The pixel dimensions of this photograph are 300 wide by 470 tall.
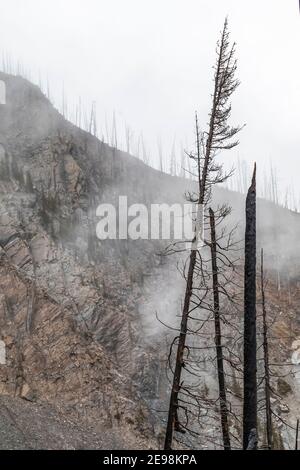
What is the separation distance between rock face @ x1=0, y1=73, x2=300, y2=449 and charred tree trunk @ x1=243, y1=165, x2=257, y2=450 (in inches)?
477

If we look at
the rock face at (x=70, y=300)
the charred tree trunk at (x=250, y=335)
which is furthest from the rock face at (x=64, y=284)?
the charred tree trunk at (x=250, y=335)

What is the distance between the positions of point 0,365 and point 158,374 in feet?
35.6

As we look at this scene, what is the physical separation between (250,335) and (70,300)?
20952mm

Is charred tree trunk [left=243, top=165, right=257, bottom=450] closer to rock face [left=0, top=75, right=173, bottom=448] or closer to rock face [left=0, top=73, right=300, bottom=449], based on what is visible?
rock face [left=0, top=73, right=300, bottom=449]

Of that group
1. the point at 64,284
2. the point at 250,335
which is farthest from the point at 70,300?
the point at 250,335

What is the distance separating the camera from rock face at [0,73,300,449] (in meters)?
21.0

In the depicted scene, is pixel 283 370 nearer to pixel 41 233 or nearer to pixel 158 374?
pixel 158 374

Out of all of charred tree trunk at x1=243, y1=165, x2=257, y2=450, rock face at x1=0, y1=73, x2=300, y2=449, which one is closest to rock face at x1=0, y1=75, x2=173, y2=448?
rock face at x1=0, y1=73, x2=300, y2=449

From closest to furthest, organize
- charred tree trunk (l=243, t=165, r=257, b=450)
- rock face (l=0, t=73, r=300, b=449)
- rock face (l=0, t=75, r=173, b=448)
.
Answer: charred tree trunk (l=243, t=165, r=257, b=450) → rock face (l=0, t=73, r=300, b=449) → rock face (l=0, t=75, r=173, b=448)

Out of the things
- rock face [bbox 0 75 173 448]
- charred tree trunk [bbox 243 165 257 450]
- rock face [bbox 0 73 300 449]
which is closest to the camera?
charred tree trunk [bbox 243 165 257 450]

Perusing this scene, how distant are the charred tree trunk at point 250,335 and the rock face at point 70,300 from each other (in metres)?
12.1

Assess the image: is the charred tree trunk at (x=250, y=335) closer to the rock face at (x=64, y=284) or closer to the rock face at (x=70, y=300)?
the rock face at (x=70, y=300)

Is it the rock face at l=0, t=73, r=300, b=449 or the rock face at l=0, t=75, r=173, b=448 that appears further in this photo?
the rock face at l=0, t=75, r=173, b=448

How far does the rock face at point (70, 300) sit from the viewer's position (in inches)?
828
